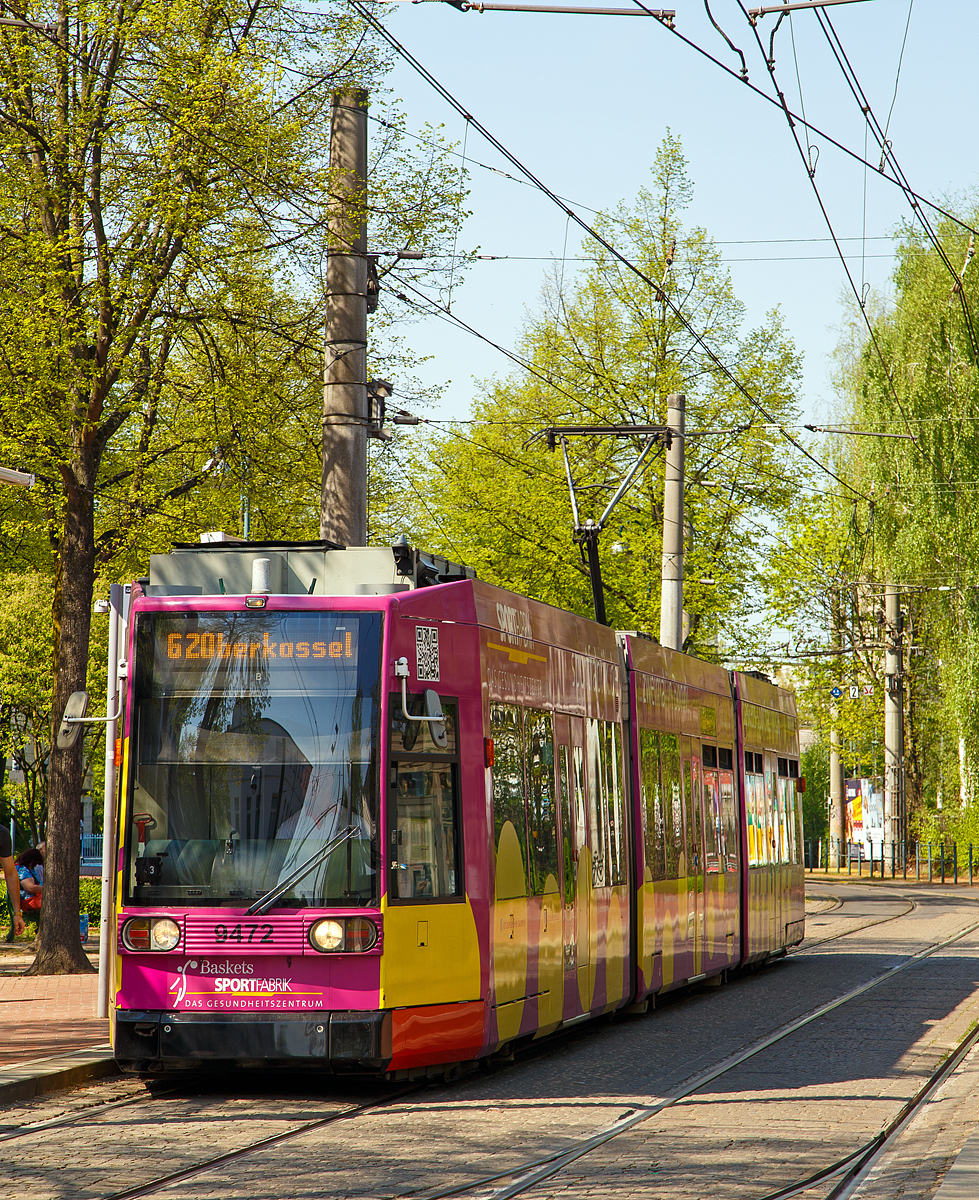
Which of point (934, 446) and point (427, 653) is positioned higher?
point (934, 446)

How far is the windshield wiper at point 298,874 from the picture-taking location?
876 centimetres

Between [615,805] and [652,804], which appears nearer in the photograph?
[615,805]

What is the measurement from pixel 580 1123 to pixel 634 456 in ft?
77.3

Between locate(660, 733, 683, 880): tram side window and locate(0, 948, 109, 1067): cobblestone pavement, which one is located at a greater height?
locate(660, 733, 683, 880): tram side window

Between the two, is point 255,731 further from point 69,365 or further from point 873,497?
point 873,497

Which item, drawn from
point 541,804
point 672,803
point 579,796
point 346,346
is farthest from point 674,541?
point 541,804

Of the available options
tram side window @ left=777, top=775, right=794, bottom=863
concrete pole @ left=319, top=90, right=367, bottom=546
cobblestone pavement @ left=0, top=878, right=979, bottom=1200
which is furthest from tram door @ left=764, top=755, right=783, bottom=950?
concrete pole @ left=319, top=90, right=367, bottom=546

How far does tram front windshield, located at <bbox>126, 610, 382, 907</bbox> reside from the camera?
8.82 meters

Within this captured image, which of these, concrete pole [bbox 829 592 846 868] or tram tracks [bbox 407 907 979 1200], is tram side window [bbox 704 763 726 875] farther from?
concrete pole [bbox 829 592 846 868]

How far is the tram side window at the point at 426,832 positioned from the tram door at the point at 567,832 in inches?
73.7

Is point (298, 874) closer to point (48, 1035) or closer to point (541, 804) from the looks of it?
point (541, 804)

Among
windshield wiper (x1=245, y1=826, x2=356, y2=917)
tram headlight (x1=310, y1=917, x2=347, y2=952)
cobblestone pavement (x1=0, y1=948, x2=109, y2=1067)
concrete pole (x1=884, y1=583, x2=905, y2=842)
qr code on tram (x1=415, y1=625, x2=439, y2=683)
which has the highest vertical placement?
concrete pole (x1=884, y1=583, x2=905, y2=842)

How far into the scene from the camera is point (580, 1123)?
27.7 ft

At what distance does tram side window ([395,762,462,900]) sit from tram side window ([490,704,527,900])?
21.4 inches
